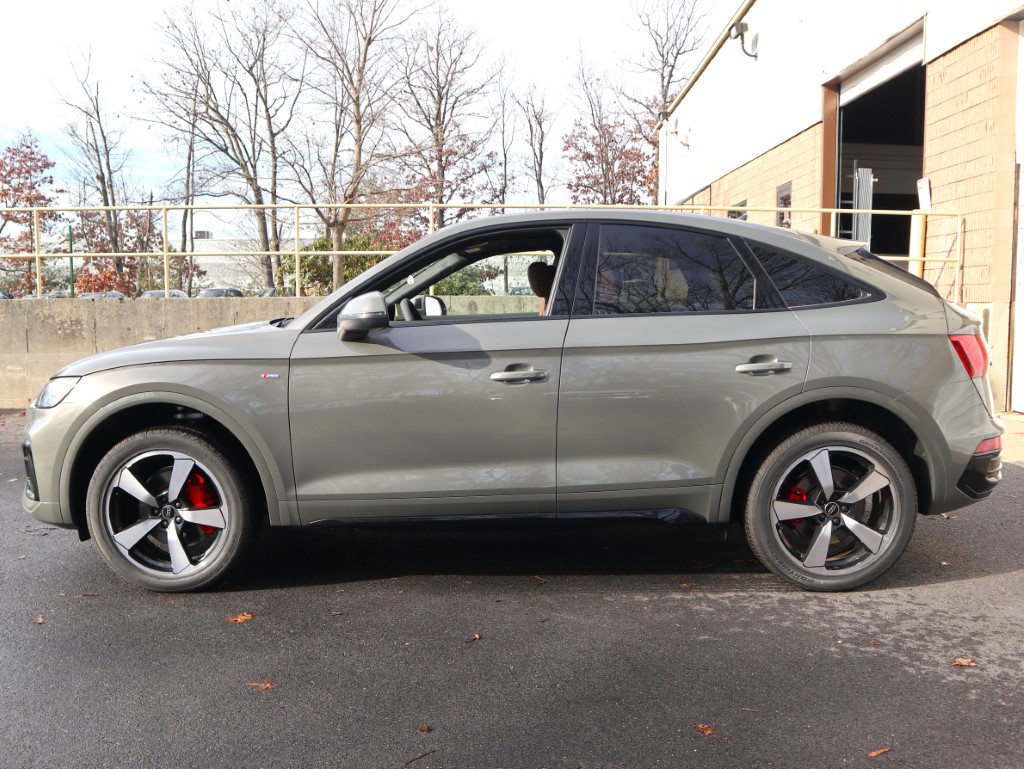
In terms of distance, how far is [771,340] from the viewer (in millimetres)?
4148

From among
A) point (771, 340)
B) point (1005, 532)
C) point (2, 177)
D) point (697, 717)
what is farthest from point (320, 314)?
point (2, 177)

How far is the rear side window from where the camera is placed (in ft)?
13.9

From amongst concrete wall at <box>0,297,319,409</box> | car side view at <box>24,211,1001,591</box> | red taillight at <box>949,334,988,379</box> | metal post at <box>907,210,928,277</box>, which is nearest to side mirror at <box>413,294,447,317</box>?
car side view at <box>24,211,1001,591</box>

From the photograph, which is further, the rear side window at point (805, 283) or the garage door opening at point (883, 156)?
the garage door opening at point (883, 156)

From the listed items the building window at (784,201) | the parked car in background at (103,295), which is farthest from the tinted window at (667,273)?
the building window at (784,201)

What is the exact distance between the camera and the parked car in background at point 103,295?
12269 mm

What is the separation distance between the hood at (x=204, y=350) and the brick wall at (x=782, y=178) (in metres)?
12.9

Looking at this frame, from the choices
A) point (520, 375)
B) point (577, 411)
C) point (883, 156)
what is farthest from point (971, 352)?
point (883, 156)

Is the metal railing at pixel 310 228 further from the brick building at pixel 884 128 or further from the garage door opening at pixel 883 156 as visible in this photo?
the garage door opening at pixel 883 156

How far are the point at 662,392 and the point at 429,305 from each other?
140 centimetres

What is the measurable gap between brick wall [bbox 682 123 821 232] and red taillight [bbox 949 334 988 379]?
11576 mm

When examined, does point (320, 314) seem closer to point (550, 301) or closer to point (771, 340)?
point (550, 301)

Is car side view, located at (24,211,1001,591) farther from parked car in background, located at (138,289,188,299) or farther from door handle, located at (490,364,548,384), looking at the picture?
parked car in background, located at (138,289,188,299)

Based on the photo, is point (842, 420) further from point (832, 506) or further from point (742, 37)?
point (742, 37)
